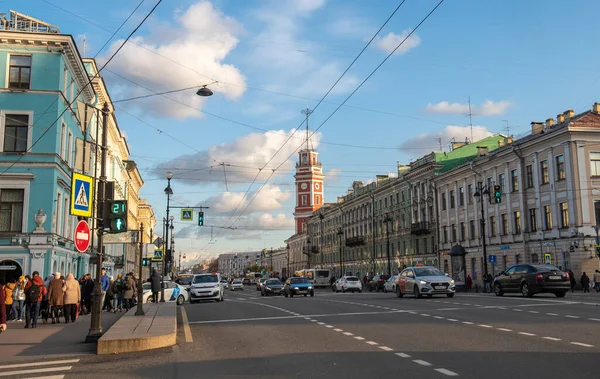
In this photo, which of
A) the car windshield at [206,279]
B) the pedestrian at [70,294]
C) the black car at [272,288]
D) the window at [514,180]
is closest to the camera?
the pedestrian at [70,294]

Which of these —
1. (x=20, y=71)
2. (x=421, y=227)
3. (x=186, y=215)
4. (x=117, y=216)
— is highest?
(x=20, y=71)

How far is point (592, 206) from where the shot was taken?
4194cm

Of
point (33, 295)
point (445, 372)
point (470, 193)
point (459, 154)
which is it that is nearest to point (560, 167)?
point (470, 193)

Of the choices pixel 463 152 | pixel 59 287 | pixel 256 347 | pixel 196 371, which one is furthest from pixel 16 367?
pixel 463 152

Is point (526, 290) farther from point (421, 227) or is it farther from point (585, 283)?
point (421, 227)

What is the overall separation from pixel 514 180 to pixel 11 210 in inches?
1519

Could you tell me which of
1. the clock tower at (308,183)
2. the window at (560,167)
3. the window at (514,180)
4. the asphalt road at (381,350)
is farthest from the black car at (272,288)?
the clock tower at (308,183)

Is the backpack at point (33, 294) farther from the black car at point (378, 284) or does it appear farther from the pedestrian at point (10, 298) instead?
the black car at point (378, 284)

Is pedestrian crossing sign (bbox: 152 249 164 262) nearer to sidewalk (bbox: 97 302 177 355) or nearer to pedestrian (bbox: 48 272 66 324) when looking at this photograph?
pedestrian (bbox: 48 272 66 324)

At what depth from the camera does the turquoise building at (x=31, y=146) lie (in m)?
29.5

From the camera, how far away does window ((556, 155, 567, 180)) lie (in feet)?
143

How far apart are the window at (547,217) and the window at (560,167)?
8.76ft

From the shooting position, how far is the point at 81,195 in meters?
14.2

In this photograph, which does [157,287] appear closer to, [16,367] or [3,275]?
[3,275]
